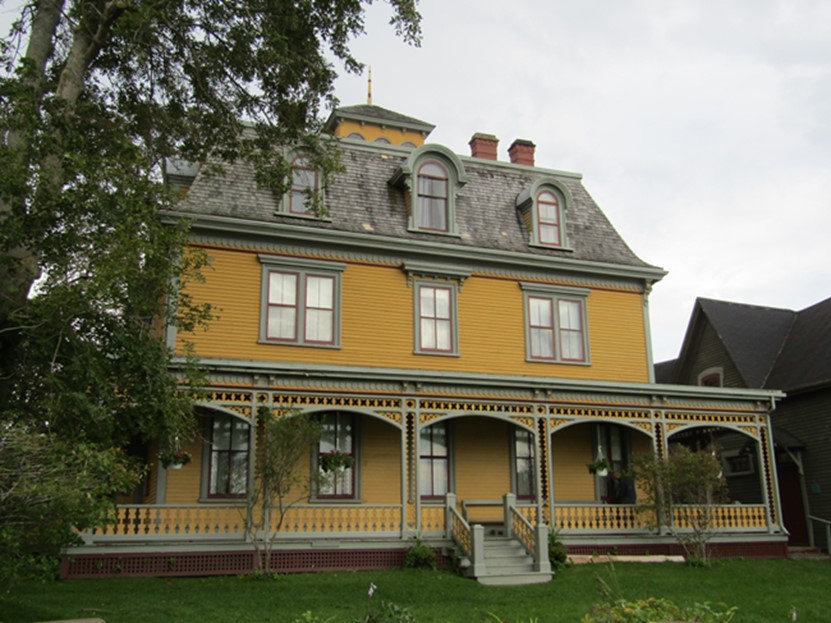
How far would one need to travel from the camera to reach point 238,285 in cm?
1897

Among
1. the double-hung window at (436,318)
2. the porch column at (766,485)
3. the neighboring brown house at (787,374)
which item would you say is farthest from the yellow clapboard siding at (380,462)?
the neighboring brown house at (787,374)

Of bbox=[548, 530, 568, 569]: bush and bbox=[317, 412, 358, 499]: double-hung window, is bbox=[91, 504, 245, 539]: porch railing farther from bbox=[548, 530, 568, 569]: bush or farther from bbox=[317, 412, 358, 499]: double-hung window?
bbox=[548, 530, 568, 569]: bush

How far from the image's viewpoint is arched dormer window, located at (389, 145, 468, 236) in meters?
21.5

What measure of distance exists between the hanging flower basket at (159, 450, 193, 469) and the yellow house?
832mm

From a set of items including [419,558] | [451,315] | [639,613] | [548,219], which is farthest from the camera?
[548,219]

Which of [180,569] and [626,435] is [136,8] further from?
[626,435]

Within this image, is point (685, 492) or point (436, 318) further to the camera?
point (436, 318)

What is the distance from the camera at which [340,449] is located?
18906 mm

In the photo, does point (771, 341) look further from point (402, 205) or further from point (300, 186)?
point (300, 186)

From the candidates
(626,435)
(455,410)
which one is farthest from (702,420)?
(455,410)

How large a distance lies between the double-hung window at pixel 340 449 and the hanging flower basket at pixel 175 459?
2967 mm

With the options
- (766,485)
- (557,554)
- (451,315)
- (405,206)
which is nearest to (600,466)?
(557,554)

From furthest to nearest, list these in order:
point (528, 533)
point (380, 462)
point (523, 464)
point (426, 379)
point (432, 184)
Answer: point (432, 184)
point (523, 464)
point (380, 462)
point (426, 379)
point (528, 533)

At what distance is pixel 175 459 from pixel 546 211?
12536 millimetres
